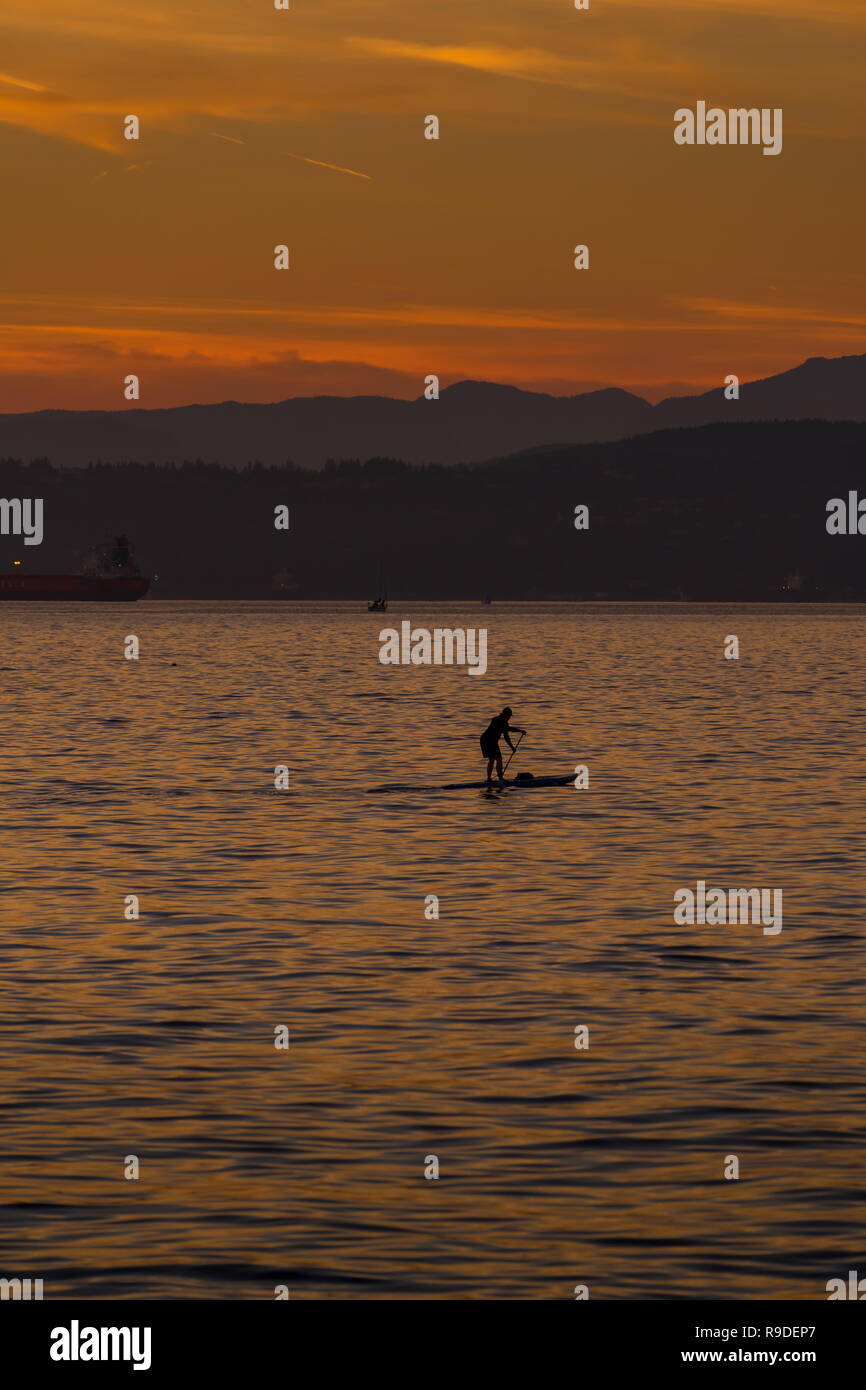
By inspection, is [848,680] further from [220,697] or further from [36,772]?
[36,772]

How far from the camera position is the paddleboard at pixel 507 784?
54.7 meters

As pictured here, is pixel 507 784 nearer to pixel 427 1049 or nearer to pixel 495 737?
pixel 495 737

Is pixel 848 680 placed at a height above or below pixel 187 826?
above

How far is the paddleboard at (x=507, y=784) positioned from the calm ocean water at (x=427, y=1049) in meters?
2.04

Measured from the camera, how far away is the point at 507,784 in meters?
54.7

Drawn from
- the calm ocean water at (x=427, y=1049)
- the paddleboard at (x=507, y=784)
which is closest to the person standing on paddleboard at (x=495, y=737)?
the paddleboard at (x=507, y=784)

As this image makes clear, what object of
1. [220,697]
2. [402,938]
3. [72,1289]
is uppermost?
[220,697]

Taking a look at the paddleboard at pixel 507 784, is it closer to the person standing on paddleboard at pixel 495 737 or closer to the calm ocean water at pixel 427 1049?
the person standing on paddleboard at pixel 495 737

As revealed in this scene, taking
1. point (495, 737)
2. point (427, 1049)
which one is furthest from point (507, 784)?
point (427, 1049)

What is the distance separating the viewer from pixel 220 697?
11838cm

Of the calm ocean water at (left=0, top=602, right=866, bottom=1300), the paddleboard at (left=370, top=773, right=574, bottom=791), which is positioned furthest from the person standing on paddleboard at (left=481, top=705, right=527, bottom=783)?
the calm ocean water at (left=0, top=602, right=866, bottom=1300)
